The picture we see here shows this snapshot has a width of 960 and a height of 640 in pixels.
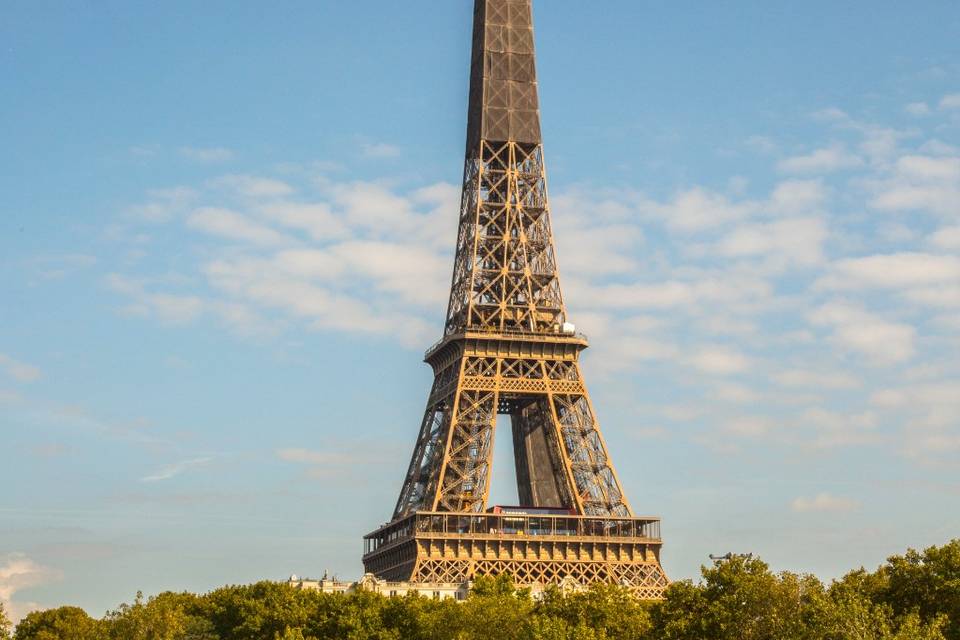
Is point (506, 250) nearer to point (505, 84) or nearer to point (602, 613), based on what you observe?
point (505, 84)

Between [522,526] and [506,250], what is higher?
[506,250]

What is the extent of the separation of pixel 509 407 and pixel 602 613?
47.7 metres

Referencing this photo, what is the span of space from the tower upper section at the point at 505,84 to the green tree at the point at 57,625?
53.9m

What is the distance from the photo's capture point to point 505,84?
138 metres

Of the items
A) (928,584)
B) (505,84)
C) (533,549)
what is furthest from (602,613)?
(505,84)

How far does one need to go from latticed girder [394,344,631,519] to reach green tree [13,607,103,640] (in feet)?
92.5

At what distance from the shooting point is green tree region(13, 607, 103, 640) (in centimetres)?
11694

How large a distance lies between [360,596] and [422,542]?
1911 cm

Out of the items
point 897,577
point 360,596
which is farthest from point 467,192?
point 897,577

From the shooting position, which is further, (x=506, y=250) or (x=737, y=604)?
(x=506, y=250)

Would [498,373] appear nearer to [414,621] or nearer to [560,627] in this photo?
[414,621]

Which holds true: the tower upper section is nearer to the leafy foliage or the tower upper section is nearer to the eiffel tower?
the eiffel tower

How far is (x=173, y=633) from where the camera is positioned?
3718 inches

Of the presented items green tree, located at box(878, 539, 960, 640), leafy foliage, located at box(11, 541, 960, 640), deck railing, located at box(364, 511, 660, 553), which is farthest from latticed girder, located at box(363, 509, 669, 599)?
green tree, located at box(878, 539, 960, 640)
